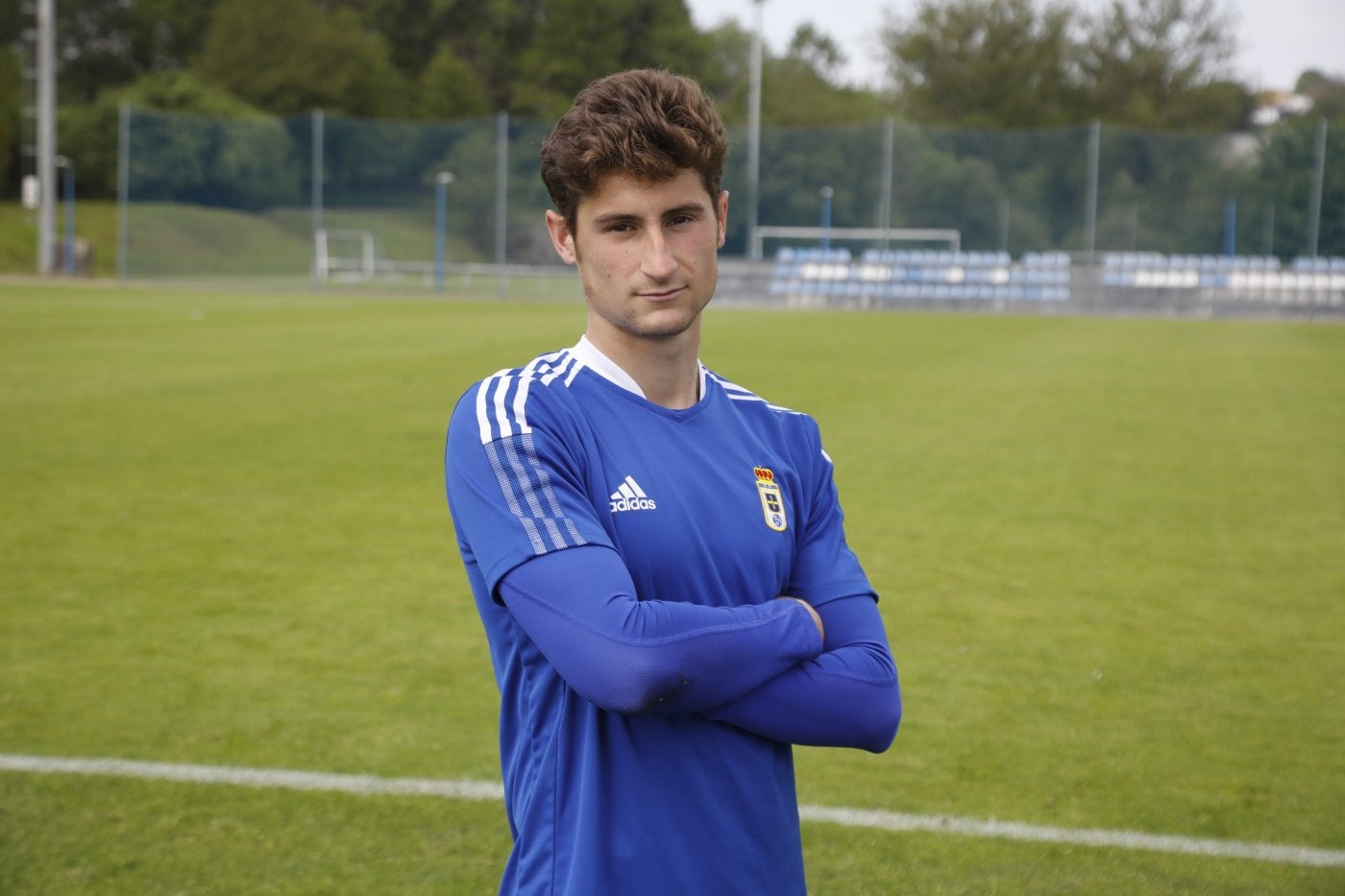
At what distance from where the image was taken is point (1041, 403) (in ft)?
50.9

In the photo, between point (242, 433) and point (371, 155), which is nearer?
point (242, 433)

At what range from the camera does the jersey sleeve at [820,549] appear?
2.44 m

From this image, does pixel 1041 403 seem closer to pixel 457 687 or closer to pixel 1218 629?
pixel 1218 629

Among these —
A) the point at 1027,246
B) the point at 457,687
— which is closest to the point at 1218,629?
the point at 457,687

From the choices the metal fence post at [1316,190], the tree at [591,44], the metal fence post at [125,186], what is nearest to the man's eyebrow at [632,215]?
the metal fence post at [1316,190]

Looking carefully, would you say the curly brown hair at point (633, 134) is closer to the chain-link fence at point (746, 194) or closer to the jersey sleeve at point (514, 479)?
the jersey sleeve at point (514, 479)

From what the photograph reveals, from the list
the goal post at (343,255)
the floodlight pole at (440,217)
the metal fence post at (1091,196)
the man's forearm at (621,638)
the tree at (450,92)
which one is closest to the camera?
the man's forearm at (621,638)

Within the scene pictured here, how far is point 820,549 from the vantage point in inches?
96.5

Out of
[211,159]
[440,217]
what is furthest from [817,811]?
[211,159]

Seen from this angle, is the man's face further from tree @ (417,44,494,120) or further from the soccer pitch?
tree @ (417,44,494,120)

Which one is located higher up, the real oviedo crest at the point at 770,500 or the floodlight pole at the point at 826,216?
the floodlight pole at the point at 826,216

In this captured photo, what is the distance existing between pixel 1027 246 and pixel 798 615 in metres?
39.0

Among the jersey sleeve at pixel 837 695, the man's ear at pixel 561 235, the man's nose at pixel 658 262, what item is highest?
the man's ear at pixel 561 235

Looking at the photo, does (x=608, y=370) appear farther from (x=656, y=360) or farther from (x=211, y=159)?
(x=211, y=159)
